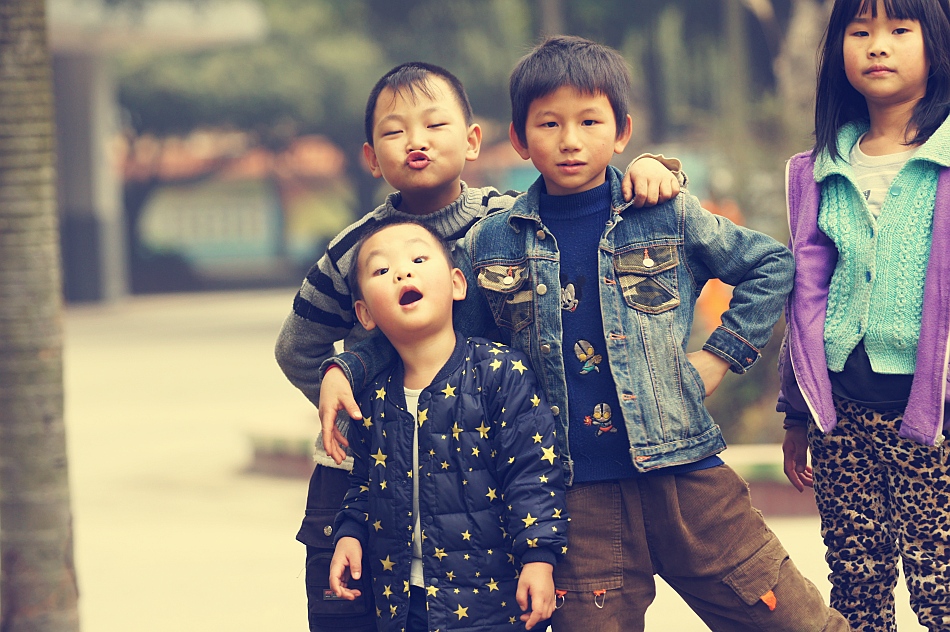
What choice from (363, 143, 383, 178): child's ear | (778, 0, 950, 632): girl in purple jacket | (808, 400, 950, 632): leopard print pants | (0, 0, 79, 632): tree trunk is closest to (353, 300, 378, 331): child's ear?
(363, 143, 383, 178): child's ear

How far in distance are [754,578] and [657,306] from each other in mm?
616

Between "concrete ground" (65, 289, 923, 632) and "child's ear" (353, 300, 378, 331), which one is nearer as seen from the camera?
"child's ear" (353, 300, 378, 331)

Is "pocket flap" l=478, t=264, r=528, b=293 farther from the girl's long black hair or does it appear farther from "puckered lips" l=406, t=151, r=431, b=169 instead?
the girl's long black hair

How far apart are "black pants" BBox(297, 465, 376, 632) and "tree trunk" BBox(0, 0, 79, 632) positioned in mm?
1481

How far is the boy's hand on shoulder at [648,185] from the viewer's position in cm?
288

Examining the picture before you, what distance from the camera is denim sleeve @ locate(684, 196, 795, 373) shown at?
9.52 ft

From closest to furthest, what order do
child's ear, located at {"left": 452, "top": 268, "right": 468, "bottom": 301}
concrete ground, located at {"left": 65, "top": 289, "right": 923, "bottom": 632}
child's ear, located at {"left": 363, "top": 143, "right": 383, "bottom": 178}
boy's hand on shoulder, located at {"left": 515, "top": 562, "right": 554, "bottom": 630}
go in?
boy's hand on shoulder, located at {"left": 515, "top": 562, "right": 554, "bottom": 630}
child's ear, located at {"left": 452, "top": 268, "right": 468, "bottom": 301}
child's ear, located at {"left": 363, "top": 143, "right": 383, "bottom": 178}
concrete ground, located at {"left": 65, "top": 289, "right": 923, "bottom": 632}

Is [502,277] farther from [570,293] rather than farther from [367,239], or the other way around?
[367,239]

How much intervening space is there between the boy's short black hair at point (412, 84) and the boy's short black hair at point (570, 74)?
0.23 meters

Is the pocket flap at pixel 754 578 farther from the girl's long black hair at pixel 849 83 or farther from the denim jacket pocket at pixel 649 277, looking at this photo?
the girl's long black hair at pixel 849 83

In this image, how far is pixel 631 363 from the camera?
2855 mm

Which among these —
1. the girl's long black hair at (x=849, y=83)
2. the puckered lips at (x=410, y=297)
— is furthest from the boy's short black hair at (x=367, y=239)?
the girl's long black hair at (x=849, y=83)

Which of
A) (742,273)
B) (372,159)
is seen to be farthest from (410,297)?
(742,273)

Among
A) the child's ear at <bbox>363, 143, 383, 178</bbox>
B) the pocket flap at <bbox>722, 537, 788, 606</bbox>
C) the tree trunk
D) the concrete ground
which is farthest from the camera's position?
the concrete ground
